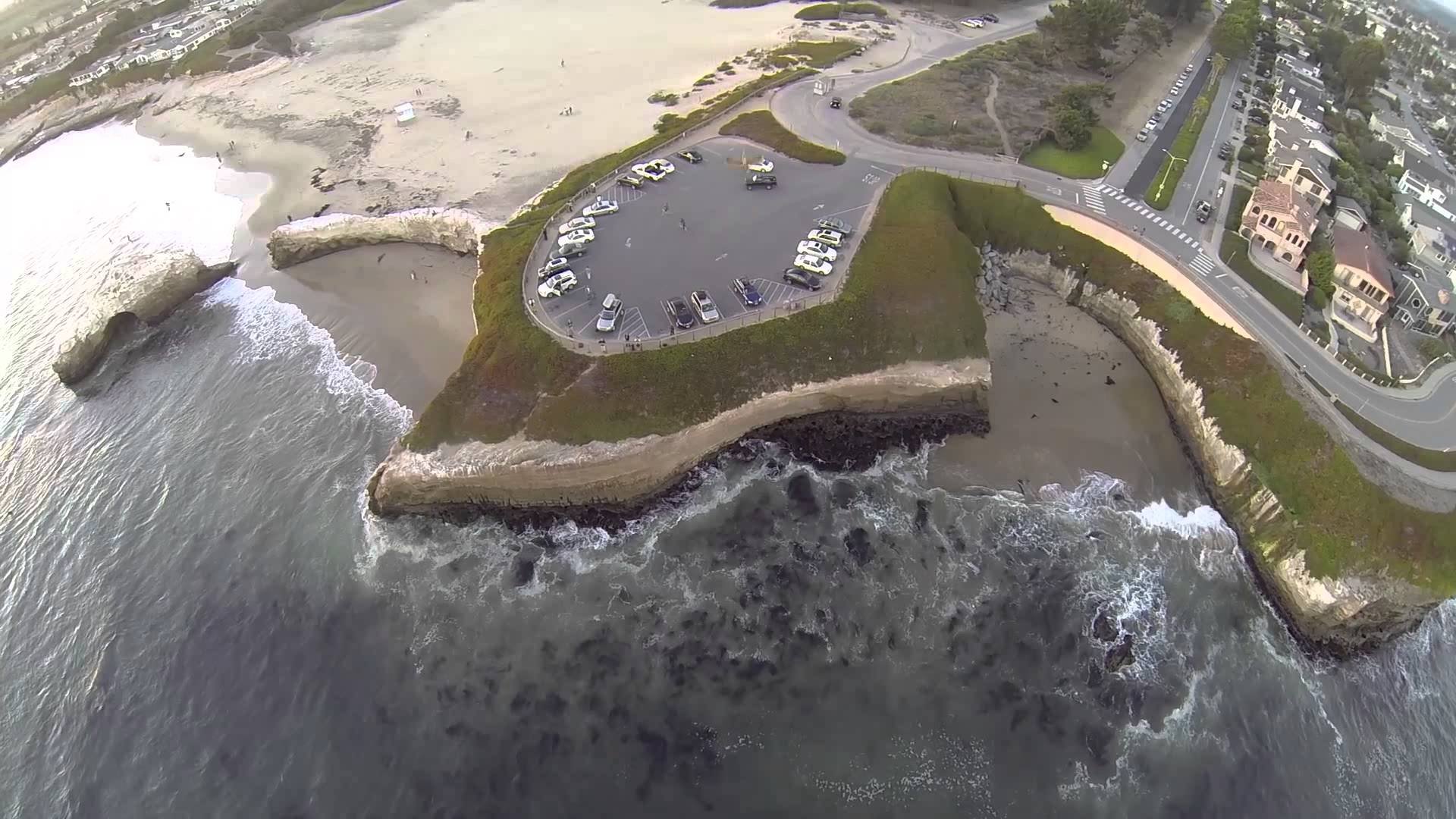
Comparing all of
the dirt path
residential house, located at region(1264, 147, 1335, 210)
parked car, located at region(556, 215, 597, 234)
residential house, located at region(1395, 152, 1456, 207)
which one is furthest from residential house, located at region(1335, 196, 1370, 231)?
parked car, located at region(556, 215, 597, 234)

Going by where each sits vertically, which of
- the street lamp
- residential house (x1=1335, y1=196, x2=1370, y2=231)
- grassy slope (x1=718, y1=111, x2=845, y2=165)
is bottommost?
residential house (x1=1335, y1=196, x2=1370, y2=231)

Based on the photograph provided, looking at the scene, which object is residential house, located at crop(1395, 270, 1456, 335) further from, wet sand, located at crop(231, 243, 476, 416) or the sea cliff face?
wet sand, located at crop(231, 243, 476, 416)

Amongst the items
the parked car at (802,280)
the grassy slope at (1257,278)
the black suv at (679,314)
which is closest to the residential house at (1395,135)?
the grassy slope at (1257,278)

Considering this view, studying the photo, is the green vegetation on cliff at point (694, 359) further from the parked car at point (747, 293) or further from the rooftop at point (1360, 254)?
the rooftop at point (1360, 254)

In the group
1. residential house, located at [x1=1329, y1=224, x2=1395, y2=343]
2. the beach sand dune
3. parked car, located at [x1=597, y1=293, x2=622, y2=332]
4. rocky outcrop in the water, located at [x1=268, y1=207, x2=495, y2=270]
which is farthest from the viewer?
the beach sand dune

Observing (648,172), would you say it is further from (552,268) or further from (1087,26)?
(1087,26)

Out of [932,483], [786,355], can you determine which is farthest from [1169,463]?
[786,355]

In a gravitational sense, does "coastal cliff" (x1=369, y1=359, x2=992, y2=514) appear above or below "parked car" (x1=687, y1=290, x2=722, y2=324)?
below
